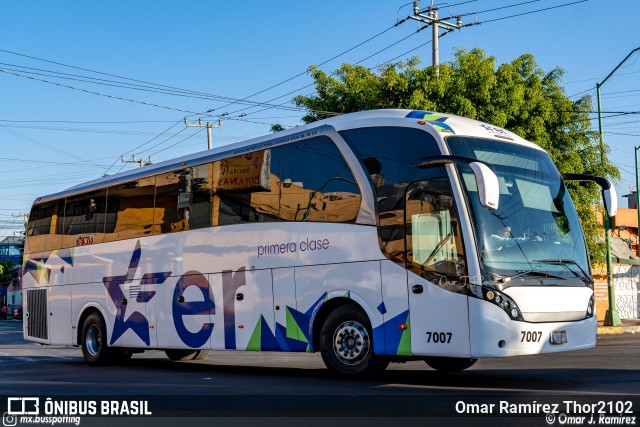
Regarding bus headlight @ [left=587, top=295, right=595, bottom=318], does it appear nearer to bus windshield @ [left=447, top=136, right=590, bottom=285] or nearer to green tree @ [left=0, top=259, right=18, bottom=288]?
bus windshield @ [left=447, top=136, right=590, bottom=285]

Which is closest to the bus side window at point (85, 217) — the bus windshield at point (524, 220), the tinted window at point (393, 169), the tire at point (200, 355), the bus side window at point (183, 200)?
the bus side window at point (183, 200)

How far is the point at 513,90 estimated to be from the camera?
28.3 metres

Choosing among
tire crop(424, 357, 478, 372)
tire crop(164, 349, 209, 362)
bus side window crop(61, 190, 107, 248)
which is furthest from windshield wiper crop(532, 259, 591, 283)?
bus side window crop(61, 190, 107, 248)

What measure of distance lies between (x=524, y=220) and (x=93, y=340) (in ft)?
35.1

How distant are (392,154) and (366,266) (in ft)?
5.24

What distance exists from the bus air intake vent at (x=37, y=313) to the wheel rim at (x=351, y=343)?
1006 cm

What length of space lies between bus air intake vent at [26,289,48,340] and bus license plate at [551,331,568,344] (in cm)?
1295

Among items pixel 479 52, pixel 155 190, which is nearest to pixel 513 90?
pixel 479 52

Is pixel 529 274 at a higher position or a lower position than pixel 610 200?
lower

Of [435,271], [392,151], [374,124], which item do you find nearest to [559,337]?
[435,271]

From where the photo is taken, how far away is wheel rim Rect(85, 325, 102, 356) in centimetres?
1809

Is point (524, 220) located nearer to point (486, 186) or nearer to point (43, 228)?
point (486, 186)

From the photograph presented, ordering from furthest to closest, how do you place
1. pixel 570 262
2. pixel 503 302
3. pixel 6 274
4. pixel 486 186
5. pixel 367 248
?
1. pixel 6 274
2. pixel 367 248
3. pixel 570 262
4. pixel 503 302
5. pixel 486 186

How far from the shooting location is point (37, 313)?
20172mm
